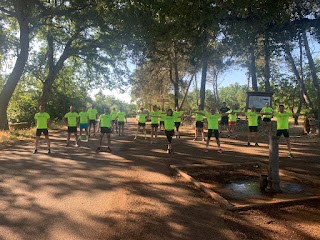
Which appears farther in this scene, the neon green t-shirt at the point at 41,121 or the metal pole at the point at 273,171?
the neon green t-shirt at the point at 41,121

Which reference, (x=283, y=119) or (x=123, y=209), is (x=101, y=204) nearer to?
(x=123, y=209)

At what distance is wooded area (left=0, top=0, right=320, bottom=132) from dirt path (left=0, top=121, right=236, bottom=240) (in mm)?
4556

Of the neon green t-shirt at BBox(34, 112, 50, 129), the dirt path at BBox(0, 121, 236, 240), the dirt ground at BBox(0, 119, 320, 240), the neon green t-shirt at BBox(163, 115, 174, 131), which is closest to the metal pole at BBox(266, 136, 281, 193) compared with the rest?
the dirt ground at BBox(0, 119, 320, 240)

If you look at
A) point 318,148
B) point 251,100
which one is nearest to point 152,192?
point 318,148

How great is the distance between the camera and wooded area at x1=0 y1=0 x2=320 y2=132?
820 centimetres

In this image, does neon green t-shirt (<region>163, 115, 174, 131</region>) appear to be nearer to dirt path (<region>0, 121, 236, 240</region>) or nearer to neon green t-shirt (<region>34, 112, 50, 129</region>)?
dirt path (<region>0, 121, 236, 240</region>)

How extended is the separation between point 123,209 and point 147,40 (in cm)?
892

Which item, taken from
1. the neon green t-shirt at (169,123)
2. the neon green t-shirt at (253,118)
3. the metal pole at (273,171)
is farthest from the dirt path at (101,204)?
the neon green t-shirt at (253,118)

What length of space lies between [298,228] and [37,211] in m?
4.23

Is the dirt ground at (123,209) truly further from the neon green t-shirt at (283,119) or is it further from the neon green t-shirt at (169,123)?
the neon green t-shirt at (169,123)

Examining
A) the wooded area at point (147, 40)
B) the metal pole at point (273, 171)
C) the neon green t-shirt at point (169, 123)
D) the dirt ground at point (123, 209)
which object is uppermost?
the wooded area at point (147, 40)

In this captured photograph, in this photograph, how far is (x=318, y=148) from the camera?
1281cm

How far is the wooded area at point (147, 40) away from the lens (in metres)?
8.20

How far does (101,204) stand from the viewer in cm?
534
